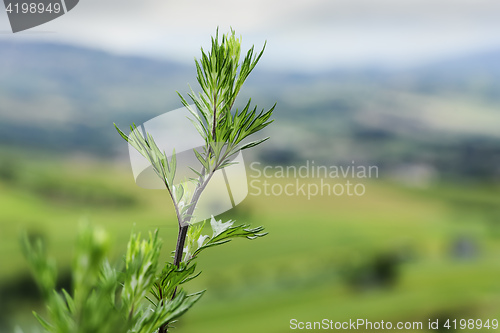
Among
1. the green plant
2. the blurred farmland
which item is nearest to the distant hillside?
the blurred farmland

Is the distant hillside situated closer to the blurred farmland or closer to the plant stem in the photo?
the blurred farmland

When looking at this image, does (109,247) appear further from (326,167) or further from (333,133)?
(333,133)

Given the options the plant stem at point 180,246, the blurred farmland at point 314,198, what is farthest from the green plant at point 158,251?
the blurred farmland at point 314,198

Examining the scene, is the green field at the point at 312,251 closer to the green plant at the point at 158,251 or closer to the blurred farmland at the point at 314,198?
the blurred farmland at the point at 314,198

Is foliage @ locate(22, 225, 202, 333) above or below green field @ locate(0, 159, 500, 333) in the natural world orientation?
above

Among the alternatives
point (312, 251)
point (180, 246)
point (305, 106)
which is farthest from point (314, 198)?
point (180, 246)

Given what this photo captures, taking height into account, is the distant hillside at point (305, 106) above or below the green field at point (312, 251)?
above

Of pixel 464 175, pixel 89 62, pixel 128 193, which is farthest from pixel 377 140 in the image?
pixel 89 62
